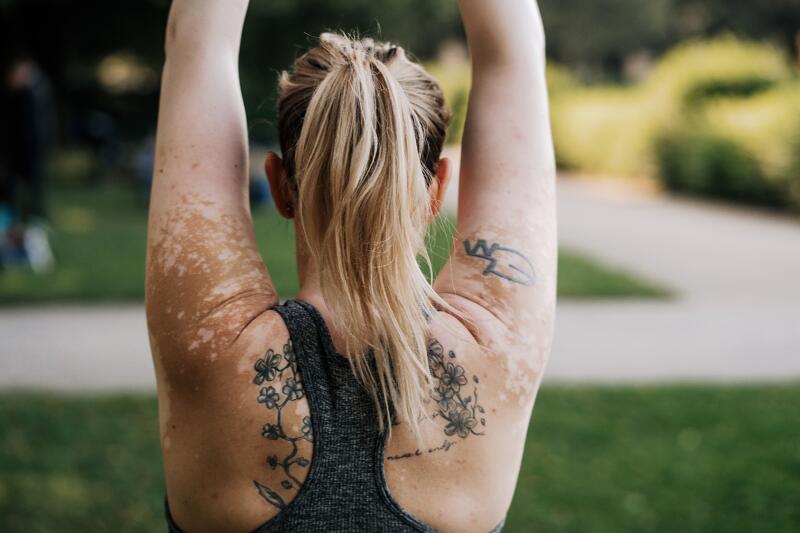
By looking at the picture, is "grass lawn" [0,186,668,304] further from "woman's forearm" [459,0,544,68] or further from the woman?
the woman

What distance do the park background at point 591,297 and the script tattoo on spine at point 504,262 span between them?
36 cm

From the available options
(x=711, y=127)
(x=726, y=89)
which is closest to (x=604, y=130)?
(x=726, y=89)

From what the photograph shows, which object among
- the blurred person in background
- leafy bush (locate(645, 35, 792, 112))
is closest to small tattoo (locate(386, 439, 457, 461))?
the blurred person in background

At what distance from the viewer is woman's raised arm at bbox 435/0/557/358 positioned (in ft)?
4.46

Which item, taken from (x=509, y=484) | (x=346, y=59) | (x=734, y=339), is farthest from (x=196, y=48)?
(x=734, y=339)

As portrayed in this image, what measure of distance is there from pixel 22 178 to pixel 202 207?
10326mm

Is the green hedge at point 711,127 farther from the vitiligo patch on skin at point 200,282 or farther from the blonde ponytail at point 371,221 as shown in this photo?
the vitiligo patch on skin at point 200,282

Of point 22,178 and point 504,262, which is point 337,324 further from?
point 22,178

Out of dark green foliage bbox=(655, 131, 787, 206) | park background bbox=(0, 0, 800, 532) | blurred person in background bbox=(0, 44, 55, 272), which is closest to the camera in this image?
park background bbox=(0, 0, 800, 532)

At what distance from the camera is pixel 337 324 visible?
4.26 ft

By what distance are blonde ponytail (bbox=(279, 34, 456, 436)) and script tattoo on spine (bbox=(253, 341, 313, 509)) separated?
0.09 meters

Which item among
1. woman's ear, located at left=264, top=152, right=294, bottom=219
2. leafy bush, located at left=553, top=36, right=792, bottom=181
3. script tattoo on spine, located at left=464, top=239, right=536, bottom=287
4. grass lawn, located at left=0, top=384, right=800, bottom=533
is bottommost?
grass lawn, located at left=0, top=384, right=800, bottom=533

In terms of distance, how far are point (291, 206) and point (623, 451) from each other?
392 centimetres

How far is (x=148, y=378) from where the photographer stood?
6.23 meters
